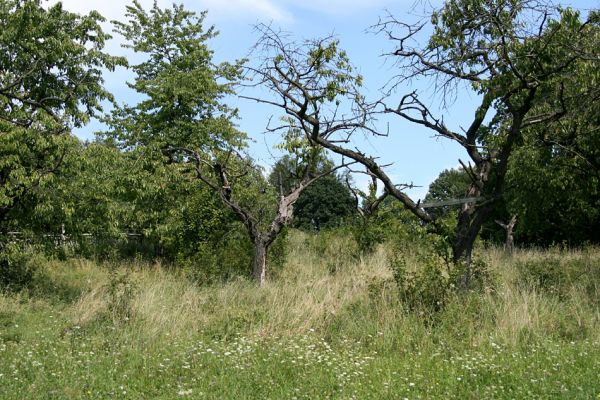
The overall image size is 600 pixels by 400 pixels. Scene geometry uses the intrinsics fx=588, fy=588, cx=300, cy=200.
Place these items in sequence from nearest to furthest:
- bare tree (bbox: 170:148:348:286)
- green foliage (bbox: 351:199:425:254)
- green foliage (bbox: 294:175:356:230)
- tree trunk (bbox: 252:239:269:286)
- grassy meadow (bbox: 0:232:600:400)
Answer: grassy meadow (bbox: 0:232:600:400) → tree trunk (bbox: 252:239:269:286) → bare tree (bbox: 170:148:348:286) → green foliage (bbox: 351:199:425:254) → green foliage (bbox: 294:175:356:230)

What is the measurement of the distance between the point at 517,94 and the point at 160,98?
15668 mm

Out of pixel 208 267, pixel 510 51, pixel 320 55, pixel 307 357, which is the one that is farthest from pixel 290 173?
pixel 307 357

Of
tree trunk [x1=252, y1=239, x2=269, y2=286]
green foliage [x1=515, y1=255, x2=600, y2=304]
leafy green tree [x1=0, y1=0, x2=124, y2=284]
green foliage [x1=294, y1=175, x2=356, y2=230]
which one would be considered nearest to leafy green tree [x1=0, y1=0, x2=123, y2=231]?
leafy green tree [x1=0, y1=0, x2=124, y2=284]

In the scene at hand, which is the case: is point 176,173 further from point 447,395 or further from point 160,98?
point 447,395

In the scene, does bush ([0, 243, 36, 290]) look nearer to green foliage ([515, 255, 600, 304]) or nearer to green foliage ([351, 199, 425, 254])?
green foliage ([351, 199, 425, 254])

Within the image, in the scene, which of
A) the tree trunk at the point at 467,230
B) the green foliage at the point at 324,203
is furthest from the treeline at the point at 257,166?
the green foliage at the point at 324,203

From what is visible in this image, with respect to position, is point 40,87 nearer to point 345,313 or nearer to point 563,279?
point 345,313

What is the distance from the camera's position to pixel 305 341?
734 cm

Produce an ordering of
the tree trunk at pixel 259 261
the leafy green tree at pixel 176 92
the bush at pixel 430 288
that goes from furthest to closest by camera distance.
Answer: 1. the leafy green tree at pixel 176 92
2. the tree trunk at pixel 259 261
3. the bush at pixel 430 288

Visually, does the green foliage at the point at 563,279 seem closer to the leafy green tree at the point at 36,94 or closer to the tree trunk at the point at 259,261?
the tree trunk at the point at 259,261

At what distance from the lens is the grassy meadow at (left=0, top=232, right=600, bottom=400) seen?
562cm

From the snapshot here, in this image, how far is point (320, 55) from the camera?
10.8m

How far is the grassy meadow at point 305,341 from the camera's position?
18.4ft

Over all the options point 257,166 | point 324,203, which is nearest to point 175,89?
point 257,166
